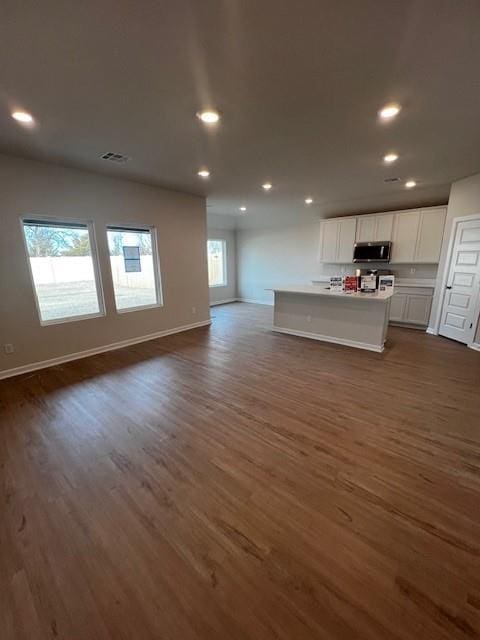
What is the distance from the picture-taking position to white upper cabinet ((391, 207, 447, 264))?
5152 mm

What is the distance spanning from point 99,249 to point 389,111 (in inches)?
161

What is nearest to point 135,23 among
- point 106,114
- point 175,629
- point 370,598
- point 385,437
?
point 106,114

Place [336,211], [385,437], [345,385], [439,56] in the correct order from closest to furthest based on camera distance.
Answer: [439,56], [385,437], [345,385], [336,211]

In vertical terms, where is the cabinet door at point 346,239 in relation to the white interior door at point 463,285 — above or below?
above

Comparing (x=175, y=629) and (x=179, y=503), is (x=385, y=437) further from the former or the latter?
(x=175, y=629)

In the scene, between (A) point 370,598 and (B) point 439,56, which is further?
(B) point 439,56

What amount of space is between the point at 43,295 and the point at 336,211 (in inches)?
247

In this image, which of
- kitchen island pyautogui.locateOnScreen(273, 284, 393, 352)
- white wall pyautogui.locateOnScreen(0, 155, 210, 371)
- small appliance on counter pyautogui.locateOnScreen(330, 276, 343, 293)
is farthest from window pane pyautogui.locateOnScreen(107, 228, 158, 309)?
small appliance on counter pyautogui.locateOnScreen(330, 276, 343, 293)

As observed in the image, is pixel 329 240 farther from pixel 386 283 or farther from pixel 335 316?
pixel 335 316

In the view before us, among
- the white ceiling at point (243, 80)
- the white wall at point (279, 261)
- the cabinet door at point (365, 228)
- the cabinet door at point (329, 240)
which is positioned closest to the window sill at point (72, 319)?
the white ceiling at point (243, 80)

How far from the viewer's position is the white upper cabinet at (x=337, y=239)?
20.3 feet

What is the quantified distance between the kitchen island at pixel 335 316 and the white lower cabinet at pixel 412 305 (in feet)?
3.93

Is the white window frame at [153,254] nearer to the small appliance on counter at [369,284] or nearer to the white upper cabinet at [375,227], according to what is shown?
the small appliance on counter at [369,284]

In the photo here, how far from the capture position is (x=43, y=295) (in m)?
3.80
